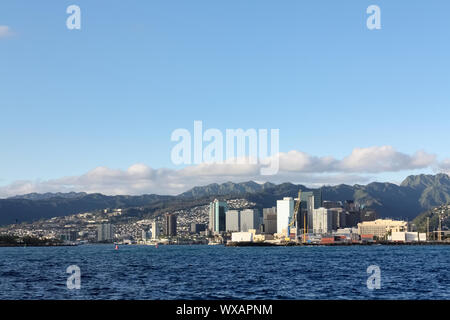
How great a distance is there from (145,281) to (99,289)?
13300 millimetres

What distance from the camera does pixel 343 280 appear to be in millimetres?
84750
